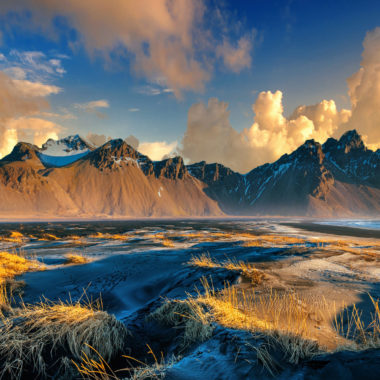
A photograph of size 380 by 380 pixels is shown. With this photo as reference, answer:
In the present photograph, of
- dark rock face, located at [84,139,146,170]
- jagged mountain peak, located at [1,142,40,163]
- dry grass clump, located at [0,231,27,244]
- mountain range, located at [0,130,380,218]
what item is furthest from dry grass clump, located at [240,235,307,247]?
jagged mountain peak, located at [1,142,40,163]

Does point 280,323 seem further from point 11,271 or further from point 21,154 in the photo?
point 21,154

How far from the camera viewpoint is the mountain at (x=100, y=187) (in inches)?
4560

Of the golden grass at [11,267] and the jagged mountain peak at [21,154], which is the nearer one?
the golden grass at [11,267]

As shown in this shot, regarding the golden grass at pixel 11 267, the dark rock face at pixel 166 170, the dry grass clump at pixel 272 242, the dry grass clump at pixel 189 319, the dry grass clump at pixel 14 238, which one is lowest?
the dry grass clump at pixel 14 238

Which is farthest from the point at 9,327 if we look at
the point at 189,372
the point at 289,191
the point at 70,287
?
the point at 289,191

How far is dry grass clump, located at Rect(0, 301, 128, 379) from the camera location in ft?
10.4

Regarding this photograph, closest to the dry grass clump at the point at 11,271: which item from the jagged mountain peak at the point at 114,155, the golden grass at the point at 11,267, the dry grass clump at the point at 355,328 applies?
the golden grass at the point at 11,267

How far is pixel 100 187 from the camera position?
148m

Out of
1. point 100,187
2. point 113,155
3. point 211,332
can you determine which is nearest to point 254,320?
point 211,332

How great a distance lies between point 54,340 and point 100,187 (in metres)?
154

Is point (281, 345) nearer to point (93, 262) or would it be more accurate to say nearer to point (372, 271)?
point (372, 271)

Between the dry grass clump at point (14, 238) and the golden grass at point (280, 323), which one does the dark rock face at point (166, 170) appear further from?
the golden grass at point (280, 323)

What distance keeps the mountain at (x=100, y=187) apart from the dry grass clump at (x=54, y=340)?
123 meters

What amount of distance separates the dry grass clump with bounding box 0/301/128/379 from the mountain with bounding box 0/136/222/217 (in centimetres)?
12300
